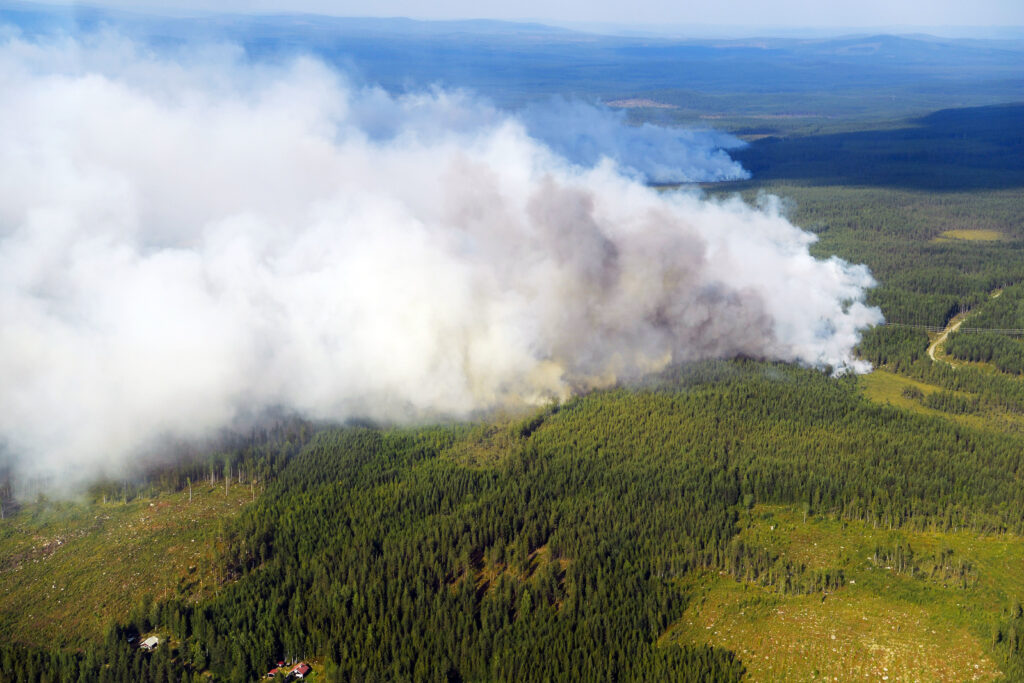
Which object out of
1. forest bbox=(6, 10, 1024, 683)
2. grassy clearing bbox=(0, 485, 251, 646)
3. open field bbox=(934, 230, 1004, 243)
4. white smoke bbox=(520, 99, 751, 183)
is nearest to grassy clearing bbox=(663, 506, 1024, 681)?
forest bbox=(6, 10, 1024, 683)

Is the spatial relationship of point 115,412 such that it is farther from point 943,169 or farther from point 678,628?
point 943,169

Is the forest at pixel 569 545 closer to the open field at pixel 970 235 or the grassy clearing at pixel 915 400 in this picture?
the grassy clearing at pixel 915 400

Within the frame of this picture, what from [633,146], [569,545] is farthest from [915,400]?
[633,146]

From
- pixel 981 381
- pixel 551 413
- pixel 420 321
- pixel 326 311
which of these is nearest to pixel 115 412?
pixel 326 311

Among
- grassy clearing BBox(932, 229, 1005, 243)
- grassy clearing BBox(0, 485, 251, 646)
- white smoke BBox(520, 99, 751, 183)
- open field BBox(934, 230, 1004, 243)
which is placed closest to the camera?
grassy clearing BBox(0, 485, 251, 646)

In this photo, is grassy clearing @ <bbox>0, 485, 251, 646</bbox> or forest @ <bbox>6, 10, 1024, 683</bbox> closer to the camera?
forest @ <bbox>6, 10, 1024, 683</bbox>

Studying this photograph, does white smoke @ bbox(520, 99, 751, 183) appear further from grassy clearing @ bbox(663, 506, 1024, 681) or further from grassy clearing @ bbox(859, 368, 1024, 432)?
grassy clearing @ bbox(663, 506, 1024, 681)
